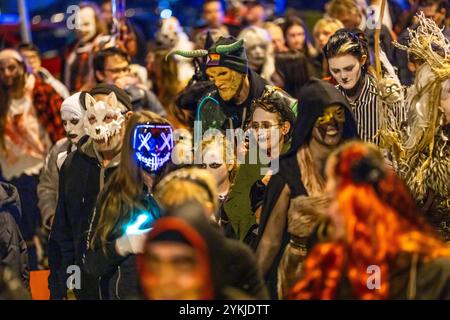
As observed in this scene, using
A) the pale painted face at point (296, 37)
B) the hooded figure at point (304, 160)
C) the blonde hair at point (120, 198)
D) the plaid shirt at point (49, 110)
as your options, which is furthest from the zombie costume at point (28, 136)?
the hooded figure at point (304, 160)

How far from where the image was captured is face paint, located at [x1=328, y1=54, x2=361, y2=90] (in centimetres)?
1150

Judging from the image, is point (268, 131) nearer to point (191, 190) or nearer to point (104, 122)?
point (104, 122)

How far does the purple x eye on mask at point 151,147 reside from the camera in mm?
10039

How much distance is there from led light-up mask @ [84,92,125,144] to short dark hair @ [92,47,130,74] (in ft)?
10.1

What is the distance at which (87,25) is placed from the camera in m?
16.3

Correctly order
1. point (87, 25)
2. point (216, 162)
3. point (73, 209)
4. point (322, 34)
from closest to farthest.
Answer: point (73, 209) < point (216, 162) < point (322, 34) < point (87, 25)

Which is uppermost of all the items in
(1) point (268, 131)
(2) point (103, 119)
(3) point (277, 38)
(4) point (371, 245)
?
(3) point (277, 38)

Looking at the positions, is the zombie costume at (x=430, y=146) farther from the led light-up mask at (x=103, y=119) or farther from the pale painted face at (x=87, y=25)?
the pale painted face at (x=87, y=25)

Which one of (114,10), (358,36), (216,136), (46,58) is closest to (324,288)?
(216,136)

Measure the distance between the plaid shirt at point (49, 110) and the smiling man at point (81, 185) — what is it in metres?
3.35

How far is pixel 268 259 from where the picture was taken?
938cm

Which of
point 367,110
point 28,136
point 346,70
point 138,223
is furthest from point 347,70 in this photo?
point 28,136

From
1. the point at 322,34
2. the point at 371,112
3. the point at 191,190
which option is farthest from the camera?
the point at 322,34

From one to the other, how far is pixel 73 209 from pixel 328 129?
7.12 ft
